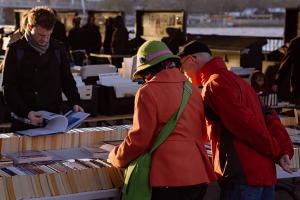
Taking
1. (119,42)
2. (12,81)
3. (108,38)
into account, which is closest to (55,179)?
(12,81)

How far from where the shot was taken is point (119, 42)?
41.2 feet

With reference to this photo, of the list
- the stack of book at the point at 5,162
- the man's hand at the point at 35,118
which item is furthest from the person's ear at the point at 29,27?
the stack of book at the point at 5,162

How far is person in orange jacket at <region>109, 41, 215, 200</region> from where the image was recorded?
256 centimetres

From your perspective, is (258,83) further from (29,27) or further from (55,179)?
(55,179)

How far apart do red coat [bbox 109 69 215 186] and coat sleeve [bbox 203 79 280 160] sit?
0.35ft

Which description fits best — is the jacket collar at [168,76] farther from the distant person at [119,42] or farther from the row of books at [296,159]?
the distant person at [119,42]

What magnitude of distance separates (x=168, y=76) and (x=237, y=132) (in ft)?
1.36

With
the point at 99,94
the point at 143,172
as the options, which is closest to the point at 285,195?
the point at 99,94

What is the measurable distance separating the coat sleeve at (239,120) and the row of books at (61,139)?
1044 mm

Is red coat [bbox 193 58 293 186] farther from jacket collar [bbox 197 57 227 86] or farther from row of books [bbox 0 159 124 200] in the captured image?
row of books [bbox 0 159 124 200]

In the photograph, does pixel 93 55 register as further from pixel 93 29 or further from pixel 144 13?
pixel 144 13

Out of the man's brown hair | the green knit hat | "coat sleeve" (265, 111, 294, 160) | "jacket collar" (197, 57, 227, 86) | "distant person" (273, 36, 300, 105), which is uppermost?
the man's brown hair

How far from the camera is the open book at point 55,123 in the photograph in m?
3.47

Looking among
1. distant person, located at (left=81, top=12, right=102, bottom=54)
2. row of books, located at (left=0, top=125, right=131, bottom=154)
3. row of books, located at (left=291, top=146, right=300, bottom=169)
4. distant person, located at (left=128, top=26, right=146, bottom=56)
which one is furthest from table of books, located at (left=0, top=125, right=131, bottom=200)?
distant person, located at (left=81, top=12, right=102, bottom=54)
